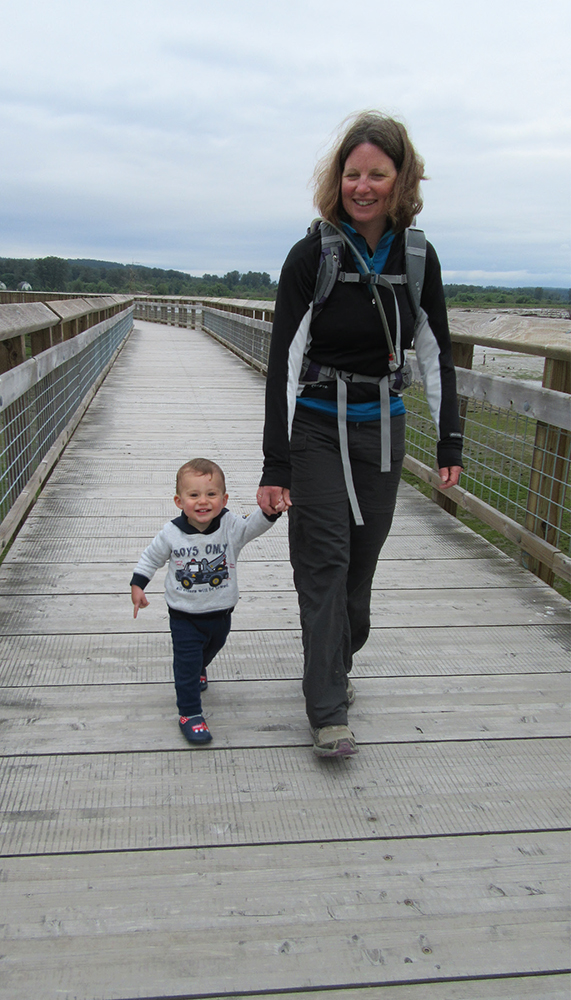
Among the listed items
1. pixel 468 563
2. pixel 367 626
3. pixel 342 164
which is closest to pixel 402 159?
pixel 342 164

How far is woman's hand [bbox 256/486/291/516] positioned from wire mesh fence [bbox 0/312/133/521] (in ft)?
5.77

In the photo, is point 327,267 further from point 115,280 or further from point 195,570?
point 115,280

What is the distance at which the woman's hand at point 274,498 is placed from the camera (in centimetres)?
212

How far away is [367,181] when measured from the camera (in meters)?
2.07

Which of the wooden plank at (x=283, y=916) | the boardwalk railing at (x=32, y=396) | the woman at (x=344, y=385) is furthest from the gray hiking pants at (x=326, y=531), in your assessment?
the boardwalk railing at (x=32, y=396)

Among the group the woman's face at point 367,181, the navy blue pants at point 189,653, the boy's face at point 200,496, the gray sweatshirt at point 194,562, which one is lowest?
the navy blue pants at point 189,653

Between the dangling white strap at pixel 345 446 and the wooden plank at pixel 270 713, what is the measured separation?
652 mm

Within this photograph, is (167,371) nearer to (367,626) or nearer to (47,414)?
(47,414)

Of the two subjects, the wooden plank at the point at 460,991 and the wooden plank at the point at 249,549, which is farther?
the wooden plank at the point at 249,549

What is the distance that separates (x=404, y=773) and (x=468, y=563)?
73.8 inches

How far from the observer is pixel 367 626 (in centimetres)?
251

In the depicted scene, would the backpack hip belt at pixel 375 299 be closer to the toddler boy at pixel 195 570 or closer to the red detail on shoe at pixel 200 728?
the toddler boy at pixel 195 570

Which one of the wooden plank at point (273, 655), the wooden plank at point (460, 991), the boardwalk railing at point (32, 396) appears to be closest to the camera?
the wooden plank at point (460, 991)

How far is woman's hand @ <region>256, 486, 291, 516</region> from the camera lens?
6.97 feet
